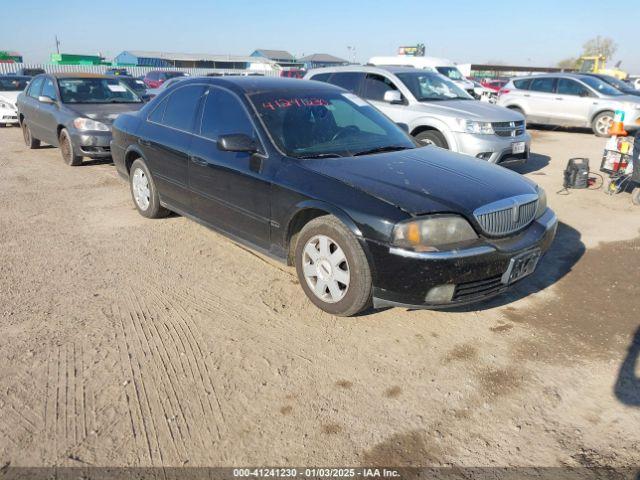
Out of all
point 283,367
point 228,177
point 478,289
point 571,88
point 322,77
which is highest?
point 571,88

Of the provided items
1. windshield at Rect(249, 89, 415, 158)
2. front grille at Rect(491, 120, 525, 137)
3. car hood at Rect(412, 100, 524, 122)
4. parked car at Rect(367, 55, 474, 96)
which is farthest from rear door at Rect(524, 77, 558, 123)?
windshield at Rect(249, 89, 415, 158)

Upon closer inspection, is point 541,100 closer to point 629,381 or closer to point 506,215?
point 506,215

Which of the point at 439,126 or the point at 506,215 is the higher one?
the point at 439,126

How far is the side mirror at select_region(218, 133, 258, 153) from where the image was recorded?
12.4ft

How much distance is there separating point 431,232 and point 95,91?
8056mm

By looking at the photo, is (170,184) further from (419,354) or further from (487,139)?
(487,139)

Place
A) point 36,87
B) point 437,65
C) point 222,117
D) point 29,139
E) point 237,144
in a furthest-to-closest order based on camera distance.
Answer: point 437,65, point 29,139, point 36,87, point 222,117, point 237,144

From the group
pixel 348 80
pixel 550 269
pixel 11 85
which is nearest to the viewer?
pixel 550 269

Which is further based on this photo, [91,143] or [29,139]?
[29,139]

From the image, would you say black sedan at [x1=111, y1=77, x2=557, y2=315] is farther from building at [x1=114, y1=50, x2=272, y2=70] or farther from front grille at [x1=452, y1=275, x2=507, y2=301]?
building at [x1=114, y1=50, x2=272, y2=70]

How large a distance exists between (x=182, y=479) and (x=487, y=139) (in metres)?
6.60

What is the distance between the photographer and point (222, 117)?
432 cm

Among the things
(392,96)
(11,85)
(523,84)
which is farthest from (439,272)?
(11,85)

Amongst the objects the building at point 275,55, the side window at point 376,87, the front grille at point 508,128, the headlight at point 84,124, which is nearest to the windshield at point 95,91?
the headlight at point 84,124
